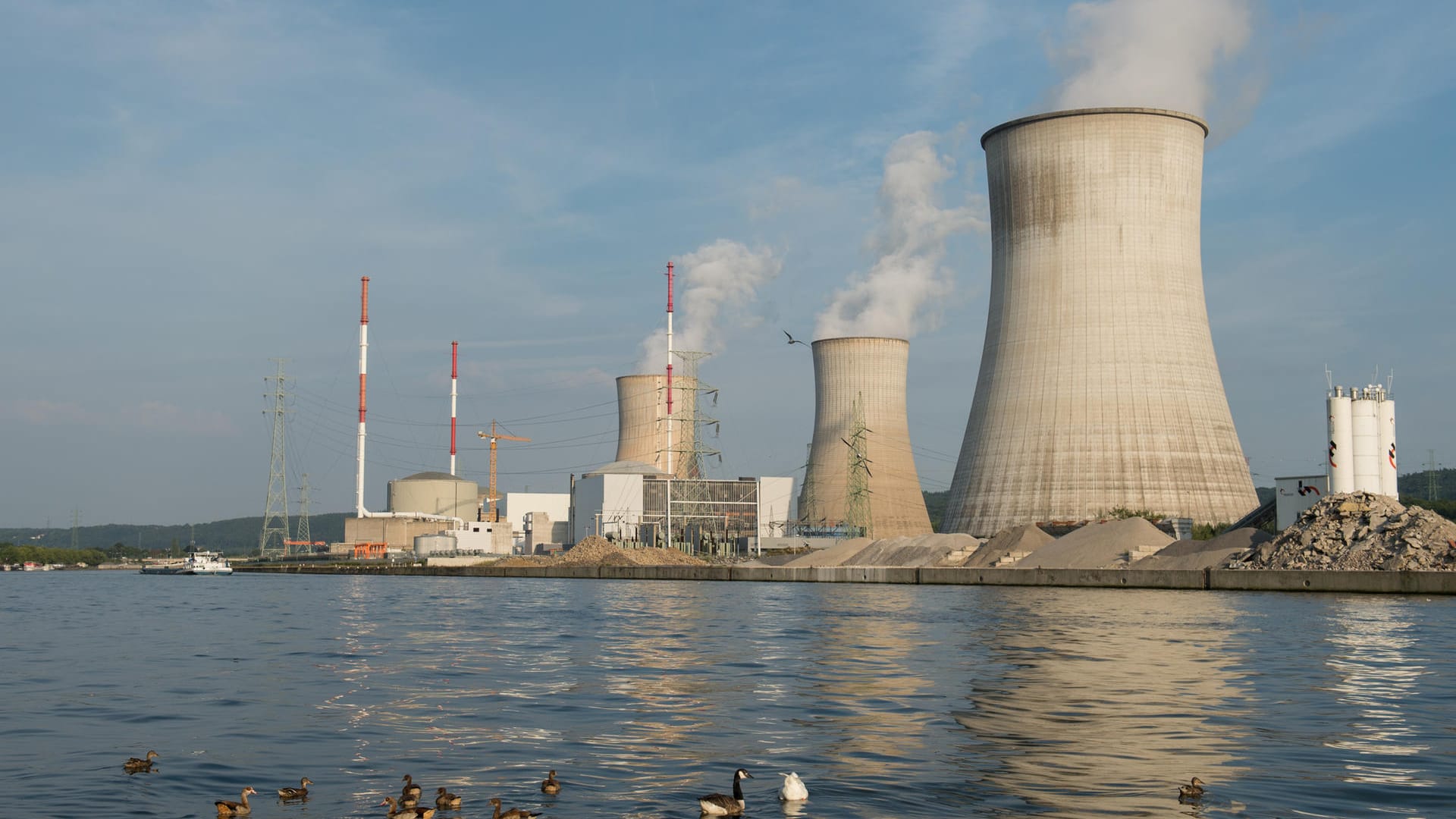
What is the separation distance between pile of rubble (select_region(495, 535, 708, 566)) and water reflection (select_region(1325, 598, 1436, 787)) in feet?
147

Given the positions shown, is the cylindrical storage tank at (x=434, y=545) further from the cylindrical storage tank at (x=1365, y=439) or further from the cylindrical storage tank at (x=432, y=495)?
the cylindrical storage tank at (x=1365, y=439)

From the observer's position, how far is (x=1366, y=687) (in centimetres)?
1373

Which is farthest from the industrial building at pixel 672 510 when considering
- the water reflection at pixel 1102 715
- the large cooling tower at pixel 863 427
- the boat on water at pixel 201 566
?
the water reflection at pixel 1102 715

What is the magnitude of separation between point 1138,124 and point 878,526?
106 ft

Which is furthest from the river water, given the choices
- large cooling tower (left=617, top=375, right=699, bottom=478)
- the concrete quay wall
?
large cooling tower (left=617, top=375, right=699, bottom=478)

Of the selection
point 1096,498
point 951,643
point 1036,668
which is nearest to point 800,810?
point 1036,668

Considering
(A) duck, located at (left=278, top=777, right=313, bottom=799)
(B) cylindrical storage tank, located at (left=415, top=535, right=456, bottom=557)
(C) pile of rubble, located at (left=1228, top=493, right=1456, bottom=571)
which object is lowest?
(B) cylindrical storage tank, located at (left=415, top=535, right=456, bottom=557)

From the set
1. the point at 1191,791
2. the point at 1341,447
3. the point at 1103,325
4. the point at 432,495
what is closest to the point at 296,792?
the point at 1191,791

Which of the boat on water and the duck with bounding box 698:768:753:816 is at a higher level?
the duck with bounding box 698:768:753:816

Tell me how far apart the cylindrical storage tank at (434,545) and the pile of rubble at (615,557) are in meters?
17.6

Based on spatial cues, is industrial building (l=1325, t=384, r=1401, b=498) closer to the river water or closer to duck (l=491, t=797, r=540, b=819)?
the river water

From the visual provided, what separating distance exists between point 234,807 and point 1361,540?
119ft

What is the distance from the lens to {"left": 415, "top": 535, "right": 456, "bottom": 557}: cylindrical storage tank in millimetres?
87812

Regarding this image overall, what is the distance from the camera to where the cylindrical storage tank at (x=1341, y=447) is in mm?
43438
